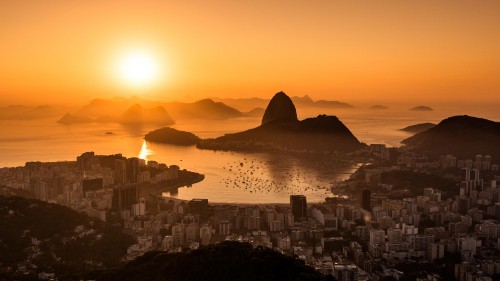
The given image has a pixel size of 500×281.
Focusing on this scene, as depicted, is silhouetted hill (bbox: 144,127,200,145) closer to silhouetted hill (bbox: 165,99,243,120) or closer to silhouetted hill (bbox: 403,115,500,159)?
silhouetted hill (bbox: 403,115,500,159)

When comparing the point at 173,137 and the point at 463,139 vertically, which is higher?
the point at 173,137

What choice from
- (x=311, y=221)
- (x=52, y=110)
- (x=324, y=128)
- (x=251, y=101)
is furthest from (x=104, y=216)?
(x=251, y=101)

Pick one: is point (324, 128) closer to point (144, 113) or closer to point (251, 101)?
point (144, 113)

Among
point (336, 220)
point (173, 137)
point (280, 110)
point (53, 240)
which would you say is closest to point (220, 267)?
point (53, 240)

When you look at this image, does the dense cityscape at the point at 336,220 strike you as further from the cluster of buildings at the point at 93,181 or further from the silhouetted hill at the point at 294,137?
the silhouetted hill at the point at 294,137

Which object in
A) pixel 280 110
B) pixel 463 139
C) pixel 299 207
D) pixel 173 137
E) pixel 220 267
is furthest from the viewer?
pixel 173 137

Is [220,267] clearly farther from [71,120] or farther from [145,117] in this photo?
[145,117]

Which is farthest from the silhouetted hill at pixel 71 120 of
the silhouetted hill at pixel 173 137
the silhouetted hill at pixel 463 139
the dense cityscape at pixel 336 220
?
the silhouetted hill at pixel 463 139
